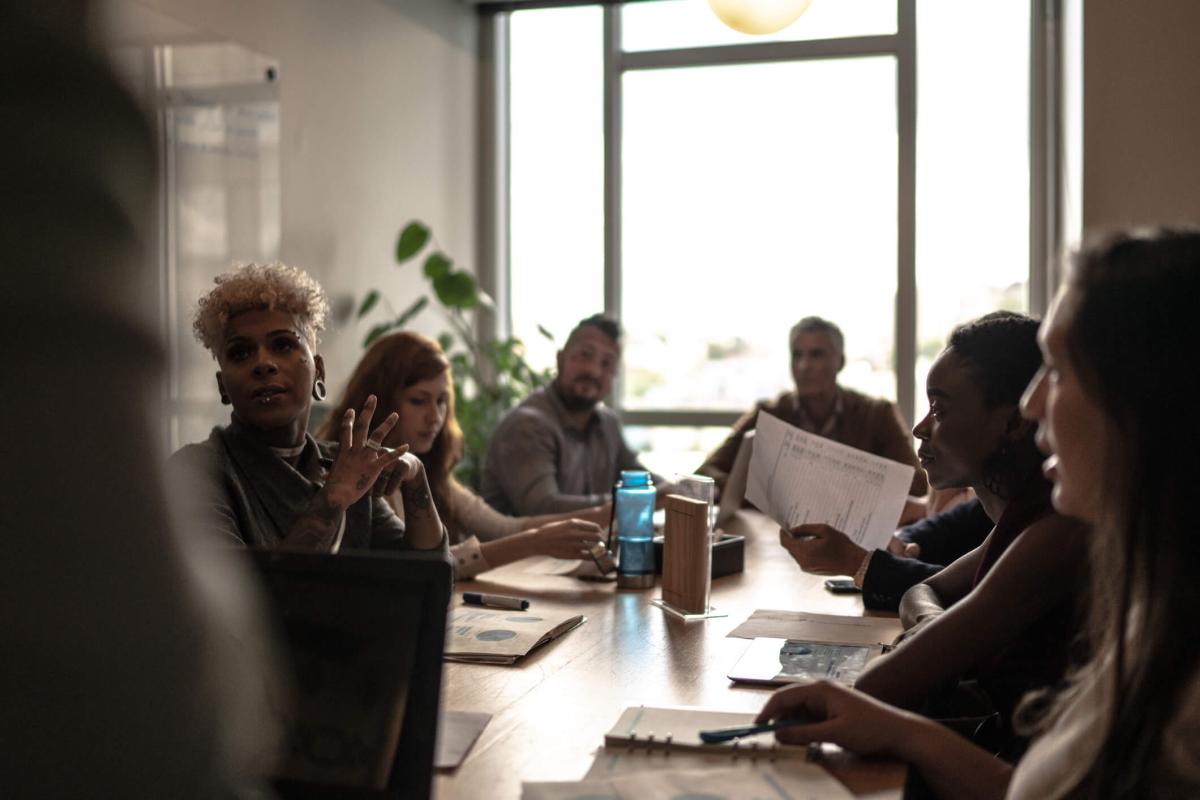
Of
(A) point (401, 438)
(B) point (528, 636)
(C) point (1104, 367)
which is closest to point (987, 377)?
(C) point (1104, 367)

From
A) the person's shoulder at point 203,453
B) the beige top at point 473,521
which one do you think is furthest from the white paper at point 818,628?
the beige top at point 473,521

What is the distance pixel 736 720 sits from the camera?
1374 mm

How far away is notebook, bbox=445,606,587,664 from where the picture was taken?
1.72 meters

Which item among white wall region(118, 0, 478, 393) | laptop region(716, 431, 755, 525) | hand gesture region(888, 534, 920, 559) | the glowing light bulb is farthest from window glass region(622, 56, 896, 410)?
hand gesture region(888, 534, 920, 559)

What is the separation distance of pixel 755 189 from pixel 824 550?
338 cm

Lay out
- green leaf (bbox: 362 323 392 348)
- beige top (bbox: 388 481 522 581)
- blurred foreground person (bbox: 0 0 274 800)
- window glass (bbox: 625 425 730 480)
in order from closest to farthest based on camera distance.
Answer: blurred foreground person (bbox: 0 0 274 800), beige top (bbox: 388 481 522 581), green leaf (bbox: 362 323 392 348), window glass (bbox: 625 425 730 480)

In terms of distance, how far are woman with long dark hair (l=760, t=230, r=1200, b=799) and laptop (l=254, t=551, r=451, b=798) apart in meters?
0.55

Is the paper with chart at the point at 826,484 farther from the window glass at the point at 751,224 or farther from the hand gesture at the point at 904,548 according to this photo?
the window glass at the point at 751,224

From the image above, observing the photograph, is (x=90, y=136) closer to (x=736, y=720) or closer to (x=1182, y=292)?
(x=1182, y=292)

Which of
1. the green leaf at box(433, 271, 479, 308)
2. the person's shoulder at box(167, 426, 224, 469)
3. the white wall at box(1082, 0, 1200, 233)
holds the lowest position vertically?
the person's shoulder at box(167, 426, 224, 469)

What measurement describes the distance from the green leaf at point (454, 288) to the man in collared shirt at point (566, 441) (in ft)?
2.29

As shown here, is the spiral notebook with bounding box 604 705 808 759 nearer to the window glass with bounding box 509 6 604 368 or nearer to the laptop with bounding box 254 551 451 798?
the laptop with bounding box 254 551 451 798

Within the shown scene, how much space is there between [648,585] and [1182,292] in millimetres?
1493

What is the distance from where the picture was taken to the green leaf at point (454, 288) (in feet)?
15.1
